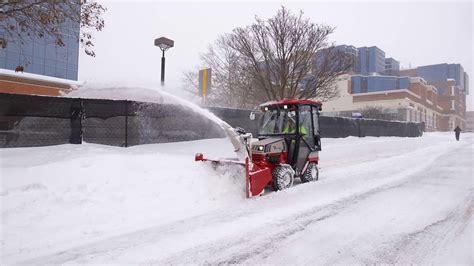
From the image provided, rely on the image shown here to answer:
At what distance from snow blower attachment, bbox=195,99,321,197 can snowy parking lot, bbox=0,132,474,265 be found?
1.23ft

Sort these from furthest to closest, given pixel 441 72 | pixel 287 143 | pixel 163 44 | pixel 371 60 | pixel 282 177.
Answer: pixel 441 72 < pixel 371 60 < pixel 163 44 < pixel 287 143 < pixel 282 177

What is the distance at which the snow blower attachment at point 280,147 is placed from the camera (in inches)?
276

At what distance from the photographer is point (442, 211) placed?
596 centimetres

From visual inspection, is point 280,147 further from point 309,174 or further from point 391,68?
point 391,68

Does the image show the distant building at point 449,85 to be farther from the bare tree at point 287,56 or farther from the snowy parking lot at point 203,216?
the snowy parking lot at point 203,216

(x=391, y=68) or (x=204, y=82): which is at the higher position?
(x=391, y=68)

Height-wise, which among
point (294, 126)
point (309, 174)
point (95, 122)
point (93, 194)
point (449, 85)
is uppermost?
point (449, 85)

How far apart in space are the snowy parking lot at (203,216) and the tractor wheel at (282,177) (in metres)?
0.23

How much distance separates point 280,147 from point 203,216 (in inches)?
122

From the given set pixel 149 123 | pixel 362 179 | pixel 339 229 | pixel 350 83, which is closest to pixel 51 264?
pixel 339 229

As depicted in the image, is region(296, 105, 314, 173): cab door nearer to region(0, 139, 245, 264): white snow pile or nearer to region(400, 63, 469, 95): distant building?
region(0, 139, 245, 264): white snow pile

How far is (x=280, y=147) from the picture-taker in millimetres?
7824

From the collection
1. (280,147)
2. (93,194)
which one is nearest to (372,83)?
(280,147)

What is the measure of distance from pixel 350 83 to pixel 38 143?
77.8m
